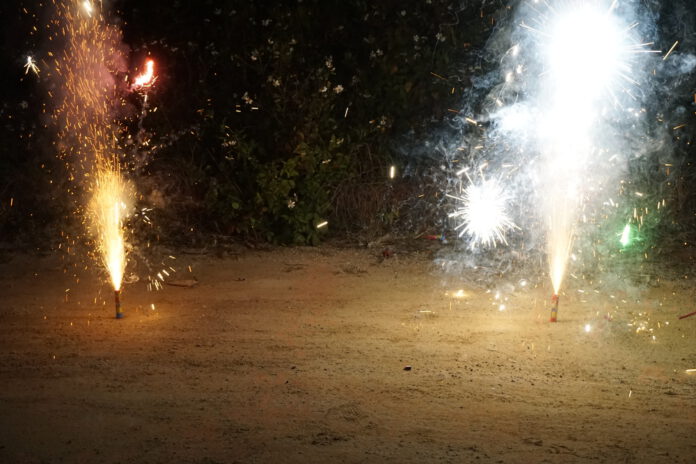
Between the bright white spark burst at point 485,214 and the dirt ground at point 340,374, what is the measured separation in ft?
6.56

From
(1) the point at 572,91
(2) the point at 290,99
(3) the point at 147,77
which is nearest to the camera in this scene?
(2) the point at 290,99

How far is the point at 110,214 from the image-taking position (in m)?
9.57

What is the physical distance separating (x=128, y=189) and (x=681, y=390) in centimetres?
751

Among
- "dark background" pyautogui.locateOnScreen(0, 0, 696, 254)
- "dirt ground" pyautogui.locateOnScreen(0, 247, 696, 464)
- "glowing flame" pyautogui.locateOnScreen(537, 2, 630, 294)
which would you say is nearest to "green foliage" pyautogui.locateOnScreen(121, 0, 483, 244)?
"dark background" pyautogui.locateOnScreen(0, 0, 696, 254)

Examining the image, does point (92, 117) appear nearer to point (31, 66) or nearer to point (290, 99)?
point (31, 66)

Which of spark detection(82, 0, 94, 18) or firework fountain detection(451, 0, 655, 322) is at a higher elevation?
spark detection(82, 0, 94, 18)

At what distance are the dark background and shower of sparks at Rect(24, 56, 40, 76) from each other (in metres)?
0.12

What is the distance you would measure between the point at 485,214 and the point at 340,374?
5.29 m

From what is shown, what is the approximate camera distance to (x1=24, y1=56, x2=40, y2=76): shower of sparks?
11.7m

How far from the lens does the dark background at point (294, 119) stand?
9586 millimetres

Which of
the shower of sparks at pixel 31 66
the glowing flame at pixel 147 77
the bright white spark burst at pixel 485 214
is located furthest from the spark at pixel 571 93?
the shower of sparks at pixel 31 66

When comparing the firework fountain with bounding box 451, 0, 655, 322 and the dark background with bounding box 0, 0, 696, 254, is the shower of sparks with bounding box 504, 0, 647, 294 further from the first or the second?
the dark background with bounding box 0, 0, 696, 254

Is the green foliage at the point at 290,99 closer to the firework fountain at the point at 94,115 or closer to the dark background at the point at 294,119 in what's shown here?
the dark background at the point at 294,119

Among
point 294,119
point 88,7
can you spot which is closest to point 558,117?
point 294,119
